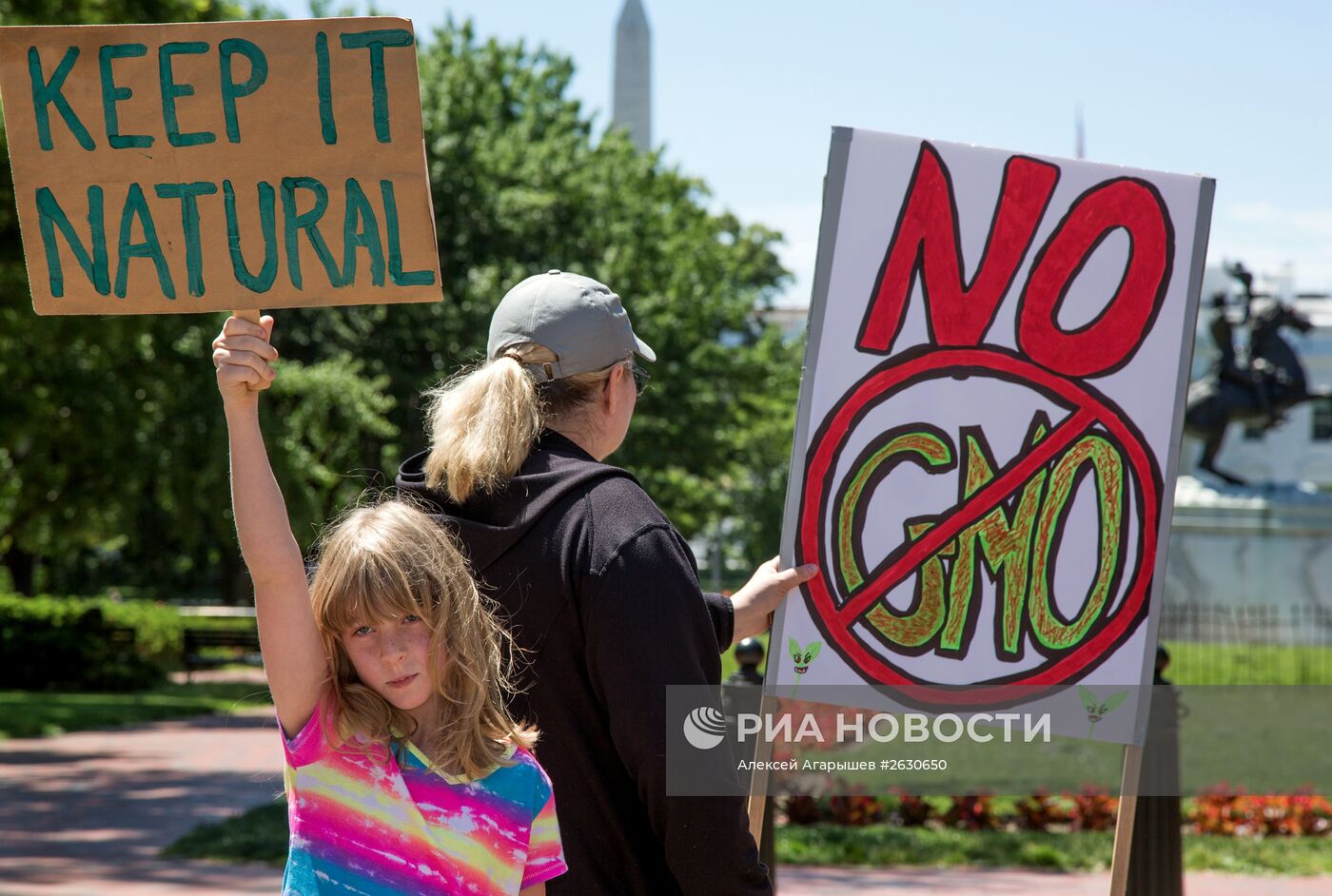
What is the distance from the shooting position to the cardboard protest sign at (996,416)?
3.66m

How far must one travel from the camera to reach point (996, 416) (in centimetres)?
371

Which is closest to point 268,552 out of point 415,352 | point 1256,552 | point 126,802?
point 126,802

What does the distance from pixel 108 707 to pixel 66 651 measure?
3644 millimetres

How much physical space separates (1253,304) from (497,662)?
91.2 feet

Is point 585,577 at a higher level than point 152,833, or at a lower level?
higher

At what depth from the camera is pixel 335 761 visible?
2.22 m

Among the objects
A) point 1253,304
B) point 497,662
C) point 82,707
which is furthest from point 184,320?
point 1253,304

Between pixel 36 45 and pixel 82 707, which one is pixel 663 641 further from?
pixel 82 707

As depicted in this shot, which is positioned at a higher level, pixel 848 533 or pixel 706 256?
pixel 848 533

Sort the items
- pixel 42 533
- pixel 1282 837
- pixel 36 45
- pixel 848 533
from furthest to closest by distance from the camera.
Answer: pixel 42 533, pixel 1282 837, pixel 848 533, pixel 36 45

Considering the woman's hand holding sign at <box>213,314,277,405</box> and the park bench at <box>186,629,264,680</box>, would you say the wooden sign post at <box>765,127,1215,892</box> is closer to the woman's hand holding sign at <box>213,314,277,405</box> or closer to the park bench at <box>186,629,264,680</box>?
the woman's hand holding sign at <box>213,314,277,405</box>

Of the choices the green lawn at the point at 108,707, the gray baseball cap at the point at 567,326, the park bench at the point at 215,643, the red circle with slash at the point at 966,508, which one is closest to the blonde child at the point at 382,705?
the gray baseball cap at the point at 567,326

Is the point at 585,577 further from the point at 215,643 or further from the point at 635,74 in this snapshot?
the point at 635,74

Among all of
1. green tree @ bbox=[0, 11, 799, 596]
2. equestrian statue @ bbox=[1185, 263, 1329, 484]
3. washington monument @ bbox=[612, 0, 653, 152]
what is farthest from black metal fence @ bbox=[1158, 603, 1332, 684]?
washington monument @ bbox=[612, 0, 653, 152]
